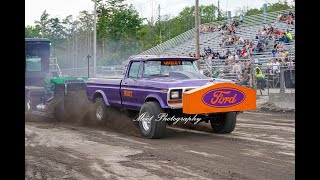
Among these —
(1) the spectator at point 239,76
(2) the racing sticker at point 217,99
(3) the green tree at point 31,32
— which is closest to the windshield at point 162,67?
(2) the racing sticker at point 217,99

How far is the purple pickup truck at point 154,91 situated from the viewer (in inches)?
350

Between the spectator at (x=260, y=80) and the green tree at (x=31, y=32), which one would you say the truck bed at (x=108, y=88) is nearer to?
the green tree at (x=31, y=32)

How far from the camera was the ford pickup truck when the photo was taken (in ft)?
28.6

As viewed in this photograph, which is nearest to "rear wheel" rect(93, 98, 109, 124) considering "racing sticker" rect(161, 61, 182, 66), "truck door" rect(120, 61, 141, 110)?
"truck door" rect(120, 61, 141, 110)

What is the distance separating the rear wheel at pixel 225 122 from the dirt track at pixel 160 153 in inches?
9.7

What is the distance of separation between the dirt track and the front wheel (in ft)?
0.60

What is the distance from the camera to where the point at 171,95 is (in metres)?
8.73

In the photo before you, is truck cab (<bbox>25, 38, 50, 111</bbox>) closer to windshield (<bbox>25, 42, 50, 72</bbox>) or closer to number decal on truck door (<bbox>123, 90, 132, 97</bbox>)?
windshield (<bbox>25, 42, 50, 72</bbox>)

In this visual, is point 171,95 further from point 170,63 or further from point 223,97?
point 170,63

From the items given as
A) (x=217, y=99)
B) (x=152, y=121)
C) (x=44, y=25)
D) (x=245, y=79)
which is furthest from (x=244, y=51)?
(x=44, y=25)

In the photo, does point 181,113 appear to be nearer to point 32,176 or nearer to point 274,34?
point 32,176

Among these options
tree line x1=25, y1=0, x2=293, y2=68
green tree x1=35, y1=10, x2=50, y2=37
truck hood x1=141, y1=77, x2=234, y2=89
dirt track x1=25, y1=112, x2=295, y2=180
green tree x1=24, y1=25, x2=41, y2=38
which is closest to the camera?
dirt track x1=25, y1=112, x2=295, y2=180

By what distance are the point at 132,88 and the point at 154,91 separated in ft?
3.32
